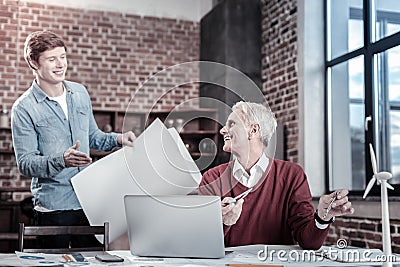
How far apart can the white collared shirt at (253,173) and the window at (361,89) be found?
5.25ft

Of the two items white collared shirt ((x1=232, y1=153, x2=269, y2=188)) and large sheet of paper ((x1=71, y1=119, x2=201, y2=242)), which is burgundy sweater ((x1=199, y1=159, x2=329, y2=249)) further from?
large sheet of paper ((x1=71, y1=119, x2=201, y2=242))

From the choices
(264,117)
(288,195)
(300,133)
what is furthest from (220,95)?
(300,133)

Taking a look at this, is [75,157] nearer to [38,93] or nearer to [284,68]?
[38,93]

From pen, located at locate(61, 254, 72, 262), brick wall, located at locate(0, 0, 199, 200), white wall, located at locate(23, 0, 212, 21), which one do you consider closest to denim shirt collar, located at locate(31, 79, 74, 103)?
pen, located at locate(61, 254, 72, 262)

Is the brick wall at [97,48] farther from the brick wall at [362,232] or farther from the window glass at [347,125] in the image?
the brick wall at [362,232]

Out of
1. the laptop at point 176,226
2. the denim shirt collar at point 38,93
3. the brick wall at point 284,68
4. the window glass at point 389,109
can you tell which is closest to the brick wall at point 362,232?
the brick wall at point 284,68

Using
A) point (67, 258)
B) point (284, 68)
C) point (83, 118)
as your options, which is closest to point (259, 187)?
point (67, 258)

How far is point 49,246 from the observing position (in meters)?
3.21

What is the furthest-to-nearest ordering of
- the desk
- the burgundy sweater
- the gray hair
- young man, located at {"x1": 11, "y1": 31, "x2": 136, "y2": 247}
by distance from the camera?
young man, located at {"x1": 11, "y1": 31, "x2": 136, "y2": 247} < the burgundy sweater < the gray hair < the desk

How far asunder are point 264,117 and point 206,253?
0.70 metres

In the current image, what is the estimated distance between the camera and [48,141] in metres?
3.38

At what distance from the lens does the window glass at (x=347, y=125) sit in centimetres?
455

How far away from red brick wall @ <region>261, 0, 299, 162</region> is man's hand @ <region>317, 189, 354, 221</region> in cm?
282

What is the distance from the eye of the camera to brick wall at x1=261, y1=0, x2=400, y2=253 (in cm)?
508
